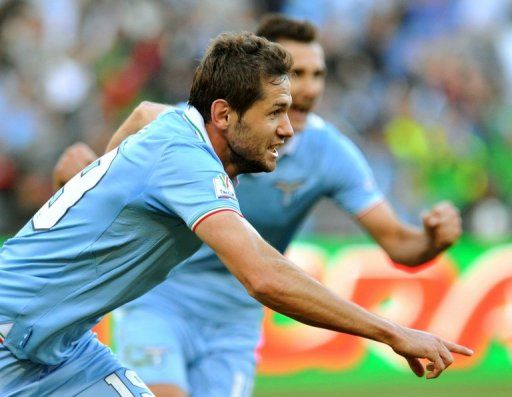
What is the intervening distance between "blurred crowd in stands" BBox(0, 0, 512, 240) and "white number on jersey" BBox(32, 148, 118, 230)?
24.5ft

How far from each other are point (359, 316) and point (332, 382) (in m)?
6.36

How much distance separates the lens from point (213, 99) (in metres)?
4.28

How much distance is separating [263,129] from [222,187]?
380mm

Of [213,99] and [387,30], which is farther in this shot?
[387,30]

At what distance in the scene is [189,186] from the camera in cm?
398

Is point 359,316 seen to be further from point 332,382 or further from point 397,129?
point 397,129

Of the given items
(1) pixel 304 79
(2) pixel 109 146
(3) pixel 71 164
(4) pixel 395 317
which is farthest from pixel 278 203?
(4) pixel 395 317

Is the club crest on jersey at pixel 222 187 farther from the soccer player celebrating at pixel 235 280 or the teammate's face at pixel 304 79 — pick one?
the teammate's face at pixel 304 79

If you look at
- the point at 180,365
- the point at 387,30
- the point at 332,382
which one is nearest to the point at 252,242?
the point at 180,365

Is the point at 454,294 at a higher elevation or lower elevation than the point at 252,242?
lower

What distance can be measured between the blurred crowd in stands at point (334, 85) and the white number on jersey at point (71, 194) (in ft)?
24.5

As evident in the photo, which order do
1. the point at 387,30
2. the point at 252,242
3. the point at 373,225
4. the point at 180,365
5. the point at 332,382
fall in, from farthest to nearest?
the point at 387,30
the point at 332,382
the point at 373,225
the point at 180,365
the point at 252,242

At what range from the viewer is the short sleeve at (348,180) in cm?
629

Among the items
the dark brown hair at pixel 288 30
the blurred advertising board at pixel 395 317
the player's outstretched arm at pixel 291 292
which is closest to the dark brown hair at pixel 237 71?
the player's outstretched arm at pixel 291 292
